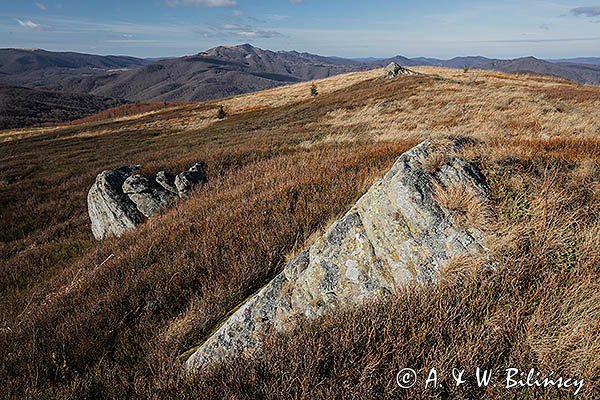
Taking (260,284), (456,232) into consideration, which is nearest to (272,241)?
(260,284)

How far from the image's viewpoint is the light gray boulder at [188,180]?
10.8 m

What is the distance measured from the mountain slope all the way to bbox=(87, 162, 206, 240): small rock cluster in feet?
411

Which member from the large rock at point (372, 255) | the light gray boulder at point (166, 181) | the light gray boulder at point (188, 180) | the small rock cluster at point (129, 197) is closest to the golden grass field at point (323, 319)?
the large rock at point (372, 255)

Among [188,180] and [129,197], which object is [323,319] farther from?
[129,197]

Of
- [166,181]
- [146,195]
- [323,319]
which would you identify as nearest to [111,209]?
[146,195]

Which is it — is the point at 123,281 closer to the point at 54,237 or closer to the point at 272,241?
the point at 272,241

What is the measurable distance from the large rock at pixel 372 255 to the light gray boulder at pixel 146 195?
736 centimetres

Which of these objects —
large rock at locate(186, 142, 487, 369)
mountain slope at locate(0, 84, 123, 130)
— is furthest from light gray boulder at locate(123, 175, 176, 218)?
mountain slope at locate(0, 84, 123, 130)

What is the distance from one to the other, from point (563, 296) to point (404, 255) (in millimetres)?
1362

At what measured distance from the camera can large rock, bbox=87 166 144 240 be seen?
986 centimetres

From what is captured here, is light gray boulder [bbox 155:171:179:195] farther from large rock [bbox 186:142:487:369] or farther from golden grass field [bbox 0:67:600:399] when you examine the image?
large rock [bbox 186:142:487:369]

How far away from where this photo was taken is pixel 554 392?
2.21m

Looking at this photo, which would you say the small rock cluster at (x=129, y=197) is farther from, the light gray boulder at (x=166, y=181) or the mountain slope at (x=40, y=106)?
the mountain slope at (x=40, y=106)

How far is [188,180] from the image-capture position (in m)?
11.2
